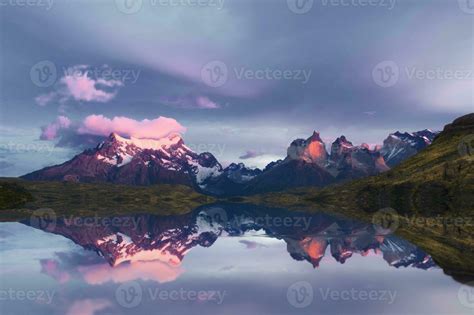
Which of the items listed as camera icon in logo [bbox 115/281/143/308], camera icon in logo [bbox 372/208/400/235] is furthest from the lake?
camera icon in logo [bbox 372/208/400/235]

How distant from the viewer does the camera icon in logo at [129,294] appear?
34.9 meters

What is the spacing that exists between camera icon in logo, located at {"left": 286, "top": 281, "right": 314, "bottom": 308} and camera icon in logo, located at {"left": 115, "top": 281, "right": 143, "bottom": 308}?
13.0 meters

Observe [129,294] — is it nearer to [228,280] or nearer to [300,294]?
[228,280]

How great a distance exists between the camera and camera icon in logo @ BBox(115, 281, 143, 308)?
3492 cm

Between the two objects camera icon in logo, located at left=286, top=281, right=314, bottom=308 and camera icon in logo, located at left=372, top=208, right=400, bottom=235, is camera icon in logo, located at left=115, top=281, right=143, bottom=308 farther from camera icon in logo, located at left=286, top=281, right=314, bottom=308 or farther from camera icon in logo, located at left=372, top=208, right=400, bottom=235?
camera icon in logo, located at left=372, top=208, right=400, bottom=235

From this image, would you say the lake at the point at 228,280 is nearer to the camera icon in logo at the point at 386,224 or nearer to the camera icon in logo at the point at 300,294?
the camera icon in logo at the point at 300,294

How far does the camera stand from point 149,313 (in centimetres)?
3225

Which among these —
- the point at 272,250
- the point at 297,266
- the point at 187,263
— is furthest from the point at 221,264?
the point at 272,250

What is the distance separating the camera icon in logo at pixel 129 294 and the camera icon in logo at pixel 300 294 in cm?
1296

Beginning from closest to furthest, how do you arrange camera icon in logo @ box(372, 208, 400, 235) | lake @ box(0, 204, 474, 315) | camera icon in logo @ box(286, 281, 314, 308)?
lake @ box(0, 204, 474, 315), camera icon in logo @ box(286, 281, 314, 308), camera icon in logo @ box(372, 208, 400, 235)

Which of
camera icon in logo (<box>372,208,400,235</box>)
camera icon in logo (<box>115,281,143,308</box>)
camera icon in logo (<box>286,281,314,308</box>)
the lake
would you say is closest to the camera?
the lake

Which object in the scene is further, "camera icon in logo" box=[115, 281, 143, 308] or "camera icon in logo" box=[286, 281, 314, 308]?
"camera icon in logo" box=[286, 281, 314, 308]

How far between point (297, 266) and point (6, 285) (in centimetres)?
3239

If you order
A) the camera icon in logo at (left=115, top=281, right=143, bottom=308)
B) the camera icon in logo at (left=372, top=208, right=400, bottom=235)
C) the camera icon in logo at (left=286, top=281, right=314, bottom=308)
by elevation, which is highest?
the camera icon in logo at (left=372, top=208, right=400, bottom=235)
